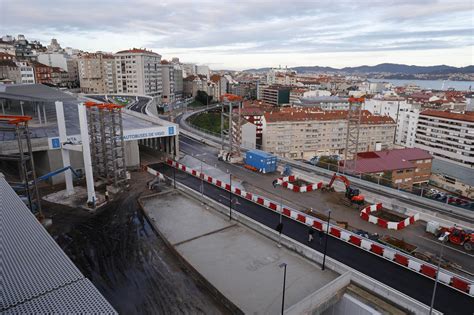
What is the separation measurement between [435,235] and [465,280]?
706 centimetres

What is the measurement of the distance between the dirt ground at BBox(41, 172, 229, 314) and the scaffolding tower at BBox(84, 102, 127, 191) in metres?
5.36

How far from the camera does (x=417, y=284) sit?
1928cm

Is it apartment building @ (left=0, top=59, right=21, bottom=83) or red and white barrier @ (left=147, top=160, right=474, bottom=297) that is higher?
apartment building @ (left=0, top=59, right=21, bottom=83)

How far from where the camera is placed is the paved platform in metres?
18.0

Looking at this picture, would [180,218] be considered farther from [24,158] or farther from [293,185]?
[293,185]

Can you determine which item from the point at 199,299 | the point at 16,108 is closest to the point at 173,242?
the point at 199,299

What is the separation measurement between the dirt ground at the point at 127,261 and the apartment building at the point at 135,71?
93149 mm

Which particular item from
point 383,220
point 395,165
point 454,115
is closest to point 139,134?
point 383,220

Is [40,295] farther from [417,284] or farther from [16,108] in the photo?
[16,108]

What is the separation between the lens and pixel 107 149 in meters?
35.0

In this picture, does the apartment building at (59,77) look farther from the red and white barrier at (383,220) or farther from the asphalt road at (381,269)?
the red and white barrier at (383,220)

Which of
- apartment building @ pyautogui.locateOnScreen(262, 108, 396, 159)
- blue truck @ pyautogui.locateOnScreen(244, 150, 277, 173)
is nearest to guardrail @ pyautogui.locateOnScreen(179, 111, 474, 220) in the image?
blue truck @ pyautogui.locateOnScreen(244, 150, 277, 173)

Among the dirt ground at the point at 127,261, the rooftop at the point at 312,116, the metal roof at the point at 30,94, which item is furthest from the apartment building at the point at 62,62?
the dirt ground at the point at 127,261

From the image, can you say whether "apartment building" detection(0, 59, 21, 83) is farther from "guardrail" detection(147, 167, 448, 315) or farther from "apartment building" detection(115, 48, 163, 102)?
"guardrail" detection(147, 167, 448, 315)
